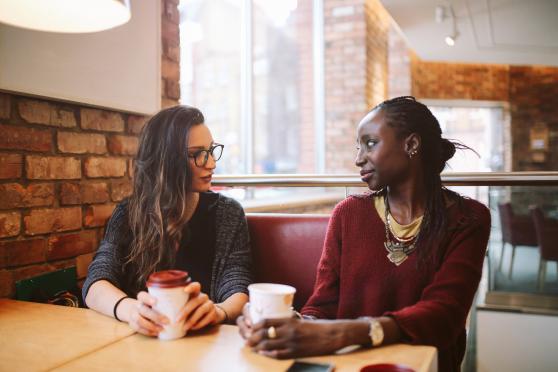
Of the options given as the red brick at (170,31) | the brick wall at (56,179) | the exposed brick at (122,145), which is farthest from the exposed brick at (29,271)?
the red brick at (170,31)

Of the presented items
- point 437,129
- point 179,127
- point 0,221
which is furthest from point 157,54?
point 437,129

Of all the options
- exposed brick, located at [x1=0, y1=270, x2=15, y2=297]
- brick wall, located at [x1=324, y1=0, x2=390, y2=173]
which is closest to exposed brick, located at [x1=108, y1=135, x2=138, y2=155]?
exposed brick, located at [x1=0, y1=270, x2=15, y2=297]

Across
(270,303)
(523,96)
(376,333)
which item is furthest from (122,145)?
(523,96)

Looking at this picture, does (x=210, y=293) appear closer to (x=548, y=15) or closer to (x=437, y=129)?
(x=437, y=129)

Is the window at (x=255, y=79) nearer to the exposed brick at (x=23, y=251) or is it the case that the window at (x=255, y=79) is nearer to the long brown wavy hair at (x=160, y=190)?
the long brown wavy hair at (x=160, y=190)

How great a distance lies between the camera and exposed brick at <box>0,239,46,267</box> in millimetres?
1628

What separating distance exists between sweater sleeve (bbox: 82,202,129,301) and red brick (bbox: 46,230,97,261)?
277 millimetres

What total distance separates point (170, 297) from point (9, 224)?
88 cm

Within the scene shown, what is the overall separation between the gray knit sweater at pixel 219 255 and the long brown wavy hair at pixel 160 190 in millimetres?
38

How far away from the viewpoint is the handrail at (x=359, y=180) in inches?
72.2

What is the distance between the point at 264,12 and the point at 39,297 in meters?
4.44

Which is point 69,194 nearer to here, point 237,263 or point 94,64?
point 94,64

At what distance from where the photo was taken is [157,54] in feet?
7.43

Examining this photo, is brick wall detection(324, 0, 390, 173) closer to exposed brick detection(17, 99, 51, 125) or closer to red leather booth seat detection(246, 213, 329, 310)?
red leather booth seat detection(246, 213, 329, 310)
